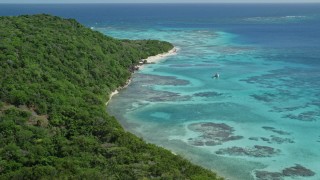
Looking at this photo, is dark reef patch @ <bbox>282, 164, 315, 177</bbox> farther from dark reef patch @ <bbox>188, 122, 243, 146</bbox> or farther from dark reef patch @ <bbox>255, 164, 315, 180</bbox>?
dark reef patch @ <bbox>188, 122, 243, 146</bbox>

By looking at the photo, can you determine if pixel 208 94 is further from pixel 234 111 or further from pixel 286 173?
pixel 286 173

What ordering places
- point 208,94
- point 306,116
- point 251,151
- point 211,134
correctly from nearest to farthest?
point 251,151 → point 211,134 → point 306,116 → point 208,94

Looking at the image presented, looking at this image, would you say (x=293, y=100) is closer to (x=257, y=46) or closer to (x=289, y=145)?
(x=289, y=145)

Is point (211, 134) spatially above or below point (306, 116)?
below

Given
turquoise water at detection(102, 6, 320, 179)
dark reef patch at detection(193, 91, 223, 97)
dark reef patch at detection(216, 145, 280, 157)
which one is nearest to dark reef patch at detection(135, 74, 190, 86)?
turquoise water at detection(102, 6, 320, 179)

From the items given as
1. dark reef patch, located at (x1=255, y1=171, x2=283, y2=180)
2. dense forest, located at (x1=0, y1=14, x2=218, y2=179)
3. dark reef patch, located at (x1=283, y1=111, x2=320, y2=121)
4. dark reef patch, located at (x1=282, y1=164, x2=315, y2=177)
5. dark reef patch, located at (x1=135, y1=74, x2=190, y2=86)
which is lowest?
dark reef patch, located at (x1=135, y1=74, x2=190, y2=86)

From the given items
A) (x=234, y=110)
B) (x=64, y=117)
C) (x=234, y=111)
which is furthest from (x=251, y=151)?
(x=64, y=117)
